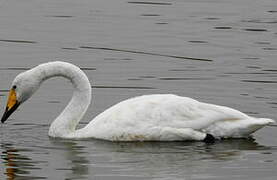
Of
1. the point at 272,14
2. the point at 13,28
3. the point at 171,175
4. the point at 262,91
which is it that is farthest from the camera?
the point at 272,14

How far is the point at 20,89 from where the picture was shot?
16469 mm

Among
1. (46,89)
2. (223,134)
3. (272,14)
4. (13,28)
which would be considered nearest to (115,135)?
(223,134)

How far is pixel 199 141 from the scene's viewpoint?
15930 millimetres

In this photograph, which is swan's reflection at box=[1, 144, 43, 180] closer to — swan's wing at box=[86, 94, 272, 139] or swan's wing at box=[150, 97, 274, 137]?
swan's wing at box=[86, 94, 272, 139]

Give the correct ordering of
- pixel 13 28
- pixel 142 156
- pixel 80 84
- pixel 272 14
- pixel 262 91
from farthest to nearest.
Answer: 1. pixel 272 14
2. pixel 13 28
3. pixel 262 91
4. pixel 80 84
5. pixel 142 156

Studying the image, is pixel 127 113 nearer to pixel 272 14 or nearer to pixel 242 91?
pixel 242 91

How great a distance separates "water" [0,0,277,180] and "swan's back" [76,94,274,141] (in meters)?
0.16

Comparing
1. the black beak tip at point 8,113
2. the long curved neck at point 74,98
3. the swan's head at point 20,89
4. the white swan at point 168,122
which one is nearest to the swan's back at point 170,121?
the white swan at point 168,122

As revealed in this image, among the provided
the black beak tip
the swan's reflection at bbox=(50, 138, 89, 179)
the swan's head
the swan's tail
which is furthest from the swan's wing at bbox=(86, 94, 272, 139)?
the black beak tip

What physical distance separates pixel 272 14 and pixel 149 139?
11542mm

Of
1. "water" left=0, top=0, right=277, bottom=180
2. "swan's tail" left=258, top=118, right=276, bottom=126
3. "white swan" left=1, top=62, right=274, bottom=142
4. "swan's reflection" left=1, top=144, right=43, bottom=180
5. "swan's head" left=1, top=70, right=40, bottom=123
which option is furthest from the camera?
"swan's head" left=1, top=70, right=40, bottom=123

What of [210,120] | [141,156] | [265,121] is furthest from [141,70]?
[141,156]

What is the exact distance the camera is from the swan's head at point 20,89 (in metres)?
16.5

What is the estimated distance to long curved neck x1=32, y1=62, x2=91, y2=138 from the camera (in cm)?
1650
